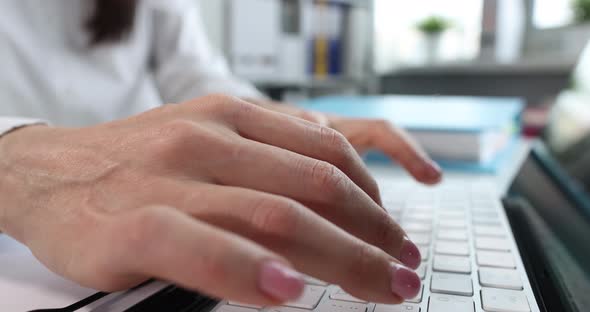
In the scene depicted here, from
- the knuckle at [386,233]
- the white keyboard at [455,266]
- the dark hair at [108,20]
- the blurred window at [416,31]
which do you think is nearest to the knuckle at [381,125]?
the white keyboard at [455,266]

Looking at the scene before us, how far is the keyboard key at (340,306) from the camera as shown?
0.23 metres

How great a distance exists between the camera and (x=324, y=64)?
67.7 inches

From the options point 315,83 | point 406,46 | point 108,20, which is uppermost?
point 108,20

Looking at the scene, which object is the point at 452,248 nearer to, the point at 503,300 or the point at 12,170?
the point at 503,300

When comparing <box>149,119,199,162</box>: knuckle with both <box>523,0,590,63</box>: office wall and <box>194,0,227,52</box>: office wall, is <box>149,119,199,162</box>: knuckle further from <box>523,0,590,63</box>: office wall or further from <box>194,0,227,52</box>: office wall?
<box>523,0,590,63</box>: office wall

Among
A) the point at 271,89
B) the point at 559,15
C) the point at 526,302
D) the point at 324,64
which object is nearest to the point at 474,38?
the point at 559,15

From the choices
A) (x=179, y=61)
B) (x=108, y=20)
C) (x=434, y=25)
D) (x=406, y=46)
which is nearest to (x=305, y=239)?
(x=108, y=20)

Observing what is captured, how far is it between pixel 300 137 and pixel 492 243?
173 mm

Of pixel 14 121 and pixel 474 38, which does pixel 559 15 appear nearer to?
pixel 474 38

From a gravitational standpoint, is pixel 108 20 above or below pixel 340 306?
above

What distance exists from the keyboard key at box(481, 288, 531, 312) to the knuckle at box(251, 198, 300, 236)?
11cm

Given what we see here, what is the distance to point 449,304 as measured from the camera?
0.76 ft

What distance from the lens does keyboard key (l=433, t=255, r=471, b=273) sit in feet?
0.92

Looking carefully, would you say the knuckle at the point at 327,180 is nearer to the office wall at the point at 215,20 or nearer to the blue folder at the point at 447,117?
the blue folder at the point at 447,117
